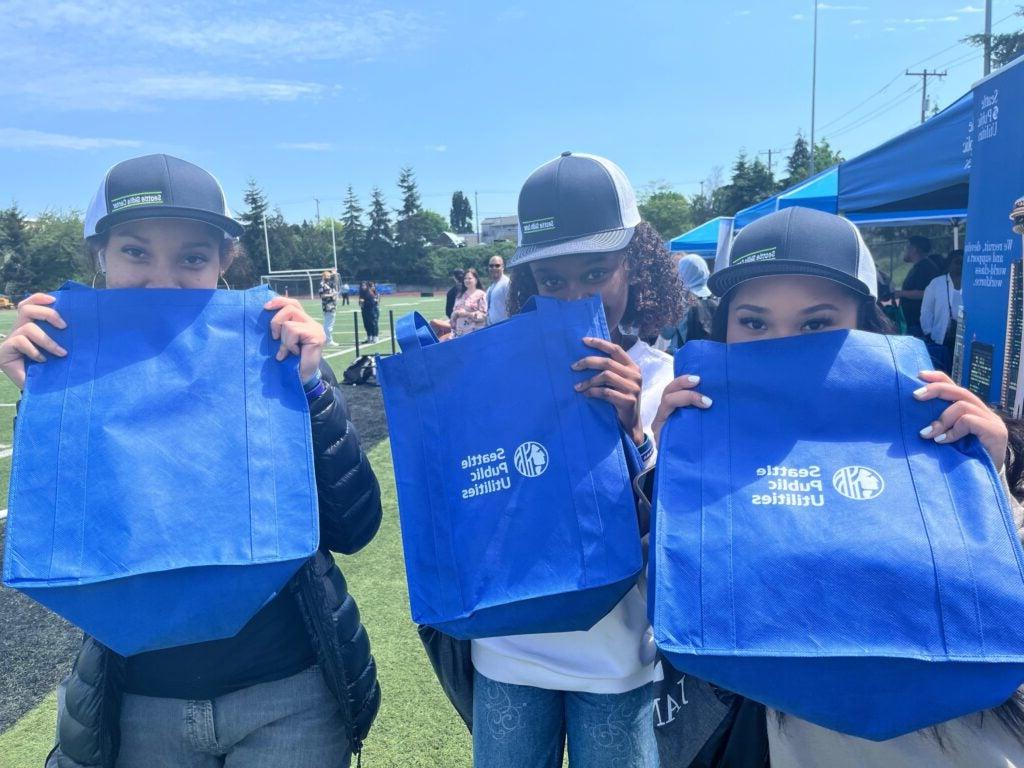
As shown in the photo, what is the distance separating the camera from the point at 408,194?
9006 cm

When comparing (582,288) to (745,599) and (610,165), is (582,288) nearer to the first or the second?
(610,165)

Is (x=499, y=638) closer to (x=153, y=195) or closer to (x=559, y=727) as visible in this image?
(x=559, y=727)

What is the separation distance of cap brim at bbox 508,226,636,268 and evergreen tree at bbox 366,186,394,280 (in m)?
75.2

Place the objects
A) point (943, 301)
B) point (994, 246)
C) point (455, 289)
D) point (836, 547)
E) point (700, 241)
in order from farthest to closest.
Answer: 1. point (700, 241)
2. point (455, 289)
3. point (943, 301)
4. point (994, 246)
5. point (836, 547)

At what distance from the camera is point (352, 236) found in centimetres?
7962

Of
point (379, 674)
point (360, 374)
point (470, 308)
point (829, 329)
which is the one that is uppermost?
point (829, 329)

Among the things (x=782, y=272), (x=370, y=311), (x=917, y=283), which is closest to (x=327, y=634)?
(x=782, y=272)

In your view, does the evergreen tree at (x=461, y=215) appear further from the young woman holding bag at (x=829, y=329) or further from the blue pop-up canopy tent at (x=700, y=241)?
the young woman holding bag at (x=829, y=329)

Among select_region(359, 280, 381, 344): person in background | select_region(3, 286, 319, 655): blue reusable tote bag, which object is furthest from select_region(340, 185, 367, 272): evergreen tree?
select_region(3, 286, 319, 655): blue reusable tote bag

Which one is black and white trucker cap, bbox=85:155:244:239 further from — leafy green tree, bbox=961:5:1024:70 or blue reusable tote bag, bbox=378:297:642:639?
leafy green tree, bbox=961:5:1024:70

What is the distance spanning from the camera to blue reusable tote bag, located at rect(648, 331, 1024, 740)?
112 cm

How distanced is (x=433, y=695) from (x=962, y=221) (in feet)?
50.7

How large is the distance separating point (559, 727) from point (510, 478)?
688mm

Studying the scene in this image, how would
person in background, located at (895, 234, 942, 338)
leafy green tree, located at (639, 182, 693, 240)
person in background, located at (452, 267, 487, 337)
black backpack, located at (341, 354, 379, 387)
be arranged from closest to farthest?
person in background, located at (895, 234, 942, 338) → person in background, located at (452, 267, 487, 337) → black backpack, located at (341, 354, 379, 387) → leafy green tree, located at (639, 182, 693, 240)
